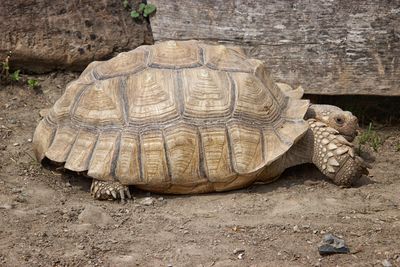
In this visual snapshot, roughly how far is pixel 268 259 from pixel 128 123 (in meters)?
1.65

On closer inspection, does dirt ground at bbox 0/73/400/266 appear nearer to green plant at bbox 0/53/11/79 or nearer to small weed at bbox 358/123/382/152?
small weed at bbox 358/123/382/152

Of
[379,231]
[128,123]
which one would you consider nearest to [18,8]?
[128,123]

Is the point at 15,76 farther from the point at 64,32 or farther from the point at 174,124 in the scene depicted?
the point at 174,124

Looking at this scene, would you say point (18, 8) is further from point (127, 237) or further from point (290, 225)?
point (290, 225)

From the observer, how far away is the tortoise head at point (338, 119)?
611 centimetres

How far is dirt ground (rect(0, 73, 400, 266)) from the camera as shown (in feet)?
14.9

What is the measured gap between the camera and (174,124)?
215 inches

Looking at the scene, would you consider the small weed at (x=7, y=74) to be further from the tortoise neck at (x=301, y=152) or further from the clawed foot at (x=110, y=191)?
the tortoise neck at (x=301, y=152)

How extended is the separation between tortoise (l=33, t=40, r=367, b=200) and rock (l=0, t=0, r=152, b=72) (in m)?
1.46

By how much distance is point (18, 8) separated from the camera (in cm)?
712

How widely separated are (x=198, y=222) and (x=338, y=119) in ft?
5.89

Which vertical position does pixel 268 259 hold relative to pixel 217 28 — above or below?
below

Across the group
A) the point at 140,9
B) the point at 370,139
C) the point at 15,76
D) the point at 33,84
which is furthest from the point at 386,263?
the point at 15,76

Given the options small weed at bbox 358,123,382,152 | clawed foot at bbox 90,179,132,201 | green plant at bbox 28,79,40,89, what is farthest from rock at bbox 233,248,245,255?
green plant at bbox 28,79,40,89
